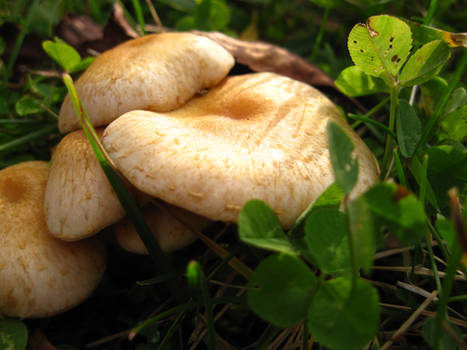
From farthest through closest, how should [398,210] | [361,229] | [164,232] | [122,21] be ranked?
[122,21], [164,232], [398,210], [361,229]

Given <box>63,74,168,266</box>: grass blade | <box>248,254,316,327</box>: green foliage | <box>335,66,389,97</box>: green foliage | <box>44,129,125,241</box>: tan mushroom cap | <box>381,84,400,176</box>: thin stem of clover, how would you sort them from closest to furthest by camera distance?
<box>248,254,316,327</box>: green foliage, <box>63,74,168,266</box>: grass blade, <box>44,129,125,241</box>: tan mushroom cap, <box>381,84,400,176</box>: thin stem of clover, <box>335,66,389,97</box>: green foliage

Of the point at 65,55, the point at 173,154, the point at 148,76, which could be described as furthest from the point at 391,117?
the point at 65,55

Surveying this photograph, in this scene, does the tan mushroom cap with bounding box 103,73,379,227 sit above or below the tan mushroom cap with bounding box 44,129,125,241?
above

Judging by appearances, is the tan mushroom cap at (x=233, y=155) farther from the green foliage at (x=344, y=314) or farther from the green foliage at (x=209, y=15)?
the green foliage at (x=209, y=15)

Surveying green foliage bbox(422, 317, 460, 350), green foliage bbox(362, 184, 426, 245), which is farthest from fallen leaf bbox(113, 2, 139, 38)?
green foliage bbox(422, 317, 460, 350)

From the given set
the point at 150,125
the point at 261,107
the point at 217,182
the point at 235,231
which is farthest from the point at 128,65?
the point at 235,231

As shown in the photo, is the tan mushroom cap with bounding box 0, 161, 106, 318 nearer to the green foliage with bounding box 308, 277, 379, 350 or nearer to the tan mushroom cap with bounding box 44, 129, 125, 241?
the tan mushroom cap with bounding box 44, 129, 125, 241

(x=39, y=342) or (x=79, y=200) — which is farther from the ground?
(x=79, y=200)

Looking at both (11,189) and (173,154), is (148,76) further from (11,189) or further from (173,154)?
(11,189)
